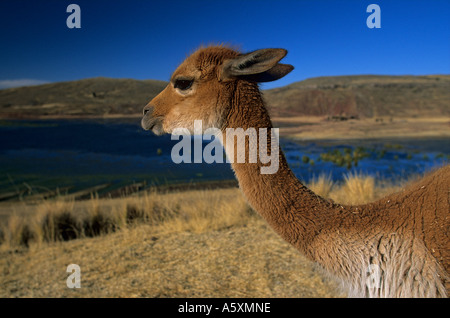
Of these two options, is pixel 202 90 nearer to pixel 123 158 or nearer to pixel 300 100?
pixel 123 158

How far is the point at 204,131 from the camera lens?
9.36ft

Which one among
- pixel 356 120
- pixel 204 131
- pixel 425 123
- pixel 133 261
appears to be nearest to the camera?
pixel 204 131

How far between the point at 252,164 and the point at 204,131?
1.55ft

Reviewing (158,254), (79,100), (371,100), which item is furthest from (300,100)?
(158,254)

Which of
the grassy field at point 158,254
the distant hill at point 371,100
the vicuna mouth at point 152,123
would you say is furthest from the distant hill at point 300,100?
the vicuna mouth at point 152,123

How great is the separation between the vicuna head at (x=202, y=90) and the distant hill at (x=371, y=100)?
123ft

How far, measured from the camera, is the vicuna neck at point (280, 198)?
2.48 m

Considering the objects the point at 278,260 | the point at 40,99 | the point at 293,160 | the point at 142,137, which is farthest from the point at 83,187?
the point at 40,99

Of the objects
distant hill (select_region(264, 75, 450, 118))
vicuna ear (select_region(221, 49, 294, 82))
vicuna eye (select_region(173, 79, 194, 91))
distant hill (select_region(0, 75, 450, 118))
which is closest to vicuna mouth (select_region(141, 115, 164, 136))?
vicuna eye (select_region(173, 79, 194, 91))

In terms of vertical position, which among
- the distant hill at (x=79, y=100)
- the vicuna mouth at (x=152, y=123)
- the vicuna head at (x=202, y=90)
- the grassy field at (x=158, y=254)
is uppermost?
the distant hill at (x=79, y=100)

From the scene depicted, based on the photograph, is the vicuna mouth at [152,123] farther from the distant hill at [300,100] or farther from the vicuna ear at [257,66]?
the distant hill at [300,100]

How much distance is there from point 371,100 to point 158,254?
46040 millimetres

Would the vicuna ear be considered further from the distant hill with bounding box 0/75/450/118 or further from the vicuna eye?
the distant hill with bounding box 0/75/450/118

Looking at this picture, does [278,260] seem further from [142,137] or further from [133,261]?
[142,137]
